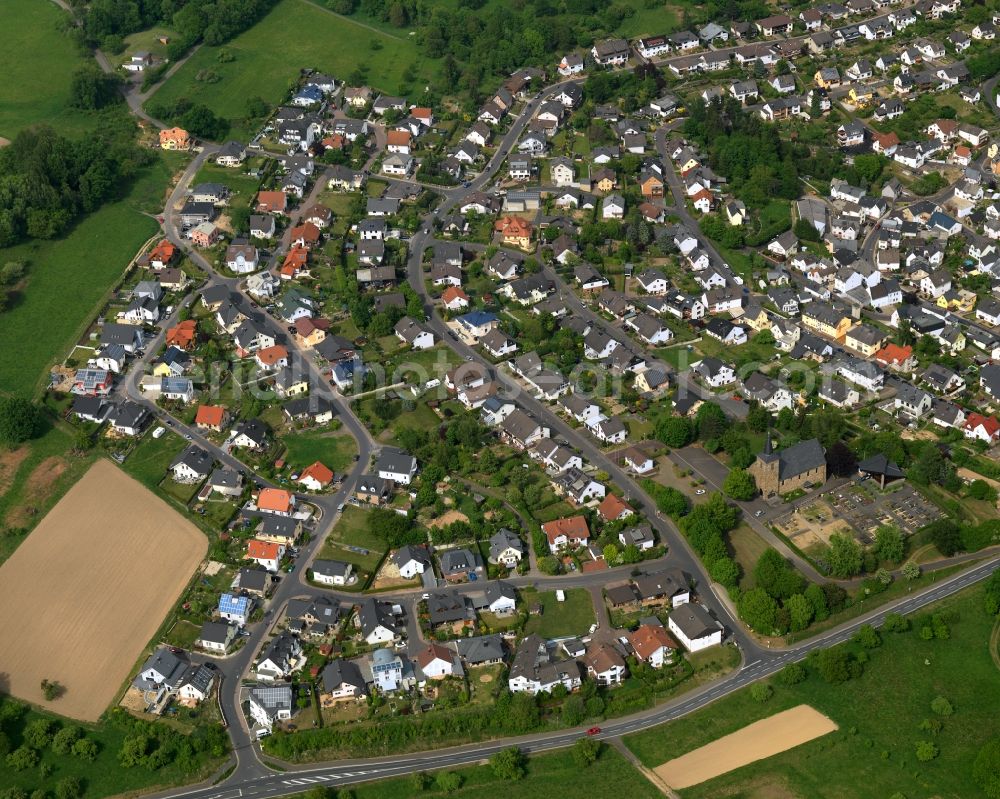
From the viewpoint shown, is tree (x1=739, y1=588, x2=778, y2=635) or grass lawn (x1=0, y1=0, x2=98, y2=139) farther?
grass lawn (x1=0, y1=0, x2=98, y2=139)

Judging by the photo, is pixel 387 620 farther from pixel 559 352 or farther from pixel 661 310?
pixel 661 310

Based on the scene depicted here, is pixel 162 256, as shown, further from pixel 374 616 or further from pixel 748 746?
pixel 748 746

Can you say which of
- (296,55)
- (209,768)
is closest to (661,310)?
(209,768)

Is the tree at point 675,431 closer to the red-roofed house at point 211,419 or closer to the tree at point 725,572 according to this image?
the tree at point 725,572

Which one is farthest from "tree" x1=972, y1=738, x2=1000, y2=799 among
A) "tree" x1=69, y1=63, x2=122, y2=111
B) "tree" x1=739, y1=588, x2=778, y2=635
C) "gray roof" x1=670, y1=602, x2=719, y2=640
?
"tree" x1=69, y1=63, x2=122, y2=111

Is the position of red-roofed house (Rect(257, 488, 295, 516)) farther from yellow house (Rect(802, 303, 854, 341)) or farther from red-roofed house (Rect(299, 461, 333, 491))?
yellow house (Rect(802, 303, 854, 341))

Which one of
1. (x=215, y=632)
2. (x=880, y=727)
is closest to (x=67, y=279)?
(x=215, y=632)

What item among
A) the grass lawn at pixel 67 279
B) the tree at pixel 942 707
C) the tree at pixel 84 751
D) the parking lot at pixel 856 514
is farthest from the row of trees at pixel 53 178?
the tree at pixel 942 707
